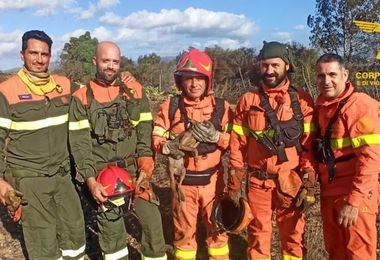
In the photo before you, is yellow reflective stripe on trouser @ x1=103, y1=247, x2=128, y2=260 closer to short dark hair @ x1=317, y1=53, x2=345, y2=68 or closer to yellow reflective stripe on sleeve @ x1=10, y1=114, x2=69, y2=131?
yellow reflective stripe on sleeve @ x1=10, y1=114, x2=69, y2=131

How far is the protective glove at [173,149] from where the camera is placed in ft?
15.4

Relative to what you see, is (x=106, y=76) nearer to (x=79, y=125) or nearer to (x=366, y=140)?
(x=79, y=125)

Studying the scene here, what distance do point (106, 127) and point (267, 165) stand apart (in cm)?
166

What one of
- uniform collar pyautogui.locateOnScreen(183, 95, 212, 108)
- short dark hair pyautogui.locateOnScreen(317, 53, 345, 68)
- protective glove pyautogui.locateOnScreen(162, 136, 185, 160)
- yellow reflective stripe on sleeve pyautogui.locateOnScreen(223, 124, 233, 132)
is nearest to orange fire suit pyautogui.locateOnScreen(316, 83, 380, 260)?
short dark hair pyautogui.locateOnScreen(317, 53, 345, 68)

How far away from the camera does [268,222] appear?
4.69 meters

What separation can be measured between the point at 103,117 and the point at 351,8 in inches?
949

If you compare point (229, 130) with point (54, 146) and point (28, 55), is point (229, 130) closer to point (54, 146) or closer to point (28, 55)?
point (54, 146)

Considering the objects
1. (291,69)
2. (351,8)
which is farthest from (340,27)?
(291,69)

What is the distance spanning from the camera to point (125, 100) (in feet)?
16.1

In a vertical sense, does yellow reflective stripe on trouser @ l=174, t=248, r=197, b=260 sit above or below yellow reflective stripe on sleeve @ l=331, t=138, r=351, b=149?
below

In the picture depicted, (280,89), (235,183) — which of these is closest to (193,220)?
(235,183)

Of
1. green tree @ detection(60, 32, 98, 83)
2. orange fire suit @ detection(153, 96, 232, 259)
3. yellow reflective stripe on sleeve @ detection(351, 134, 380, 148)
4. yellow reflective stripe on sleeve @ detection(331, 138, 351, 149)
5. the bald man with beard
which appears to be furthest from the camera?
green tree @ detection(60, 32, 98, 83)

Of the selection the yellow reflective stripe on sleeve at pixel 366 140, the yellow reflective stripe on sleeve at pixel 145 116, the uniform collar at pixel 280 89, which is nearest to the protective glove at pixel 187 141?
the yellow reflective stripe on sleeve at pixel 145 116

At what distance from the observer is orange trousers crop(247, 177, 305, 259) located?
4.61 metres
